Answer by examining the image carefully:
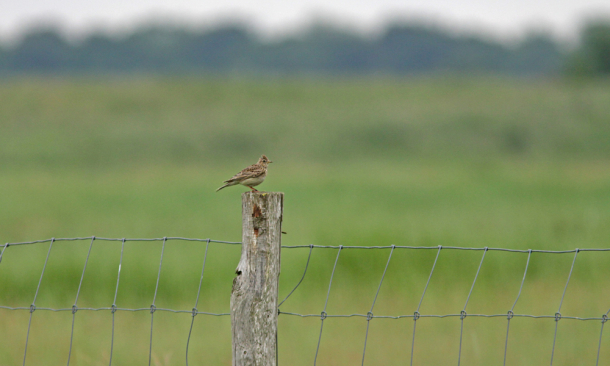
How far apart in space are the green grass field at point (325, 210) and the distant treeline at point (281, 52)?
7155 centimetres

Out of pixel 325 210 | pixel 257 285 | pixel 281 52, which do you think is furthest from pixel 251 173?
pixel 281 52

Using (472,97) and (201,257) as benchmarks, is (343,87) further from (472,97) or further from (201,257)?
(201,257)

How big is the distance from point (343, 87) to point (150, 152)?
24.5 metres

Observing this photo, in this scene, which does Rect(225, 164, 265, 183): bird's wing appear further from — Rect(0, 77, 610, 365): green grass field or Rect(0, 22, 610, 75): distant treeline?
Rect(0, 22, 610, 75): distant treeline

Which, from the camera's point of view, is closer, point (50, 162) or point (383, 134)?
point (50, 162)

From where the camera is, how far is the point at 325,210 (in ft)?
61.1

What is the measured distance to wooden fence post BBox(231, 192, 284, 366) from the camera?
4023 millimetres

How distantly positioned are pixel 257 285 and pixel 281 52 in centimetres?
13657

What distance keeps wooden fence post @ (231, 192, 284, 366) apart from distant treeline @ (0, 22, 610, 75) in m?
115

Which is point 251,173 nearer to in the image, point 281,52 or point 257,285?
point 257,285

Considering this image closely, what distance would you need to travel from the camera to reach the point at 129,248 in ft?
46.6

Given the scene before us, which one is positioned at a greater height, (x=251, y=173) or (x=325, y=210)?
(x=325, y=210)

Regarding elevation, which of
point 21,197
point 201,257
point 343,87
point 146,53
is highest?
point 146,53

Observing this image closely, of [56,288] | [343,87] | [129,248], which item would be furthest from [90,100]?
[56,288]
